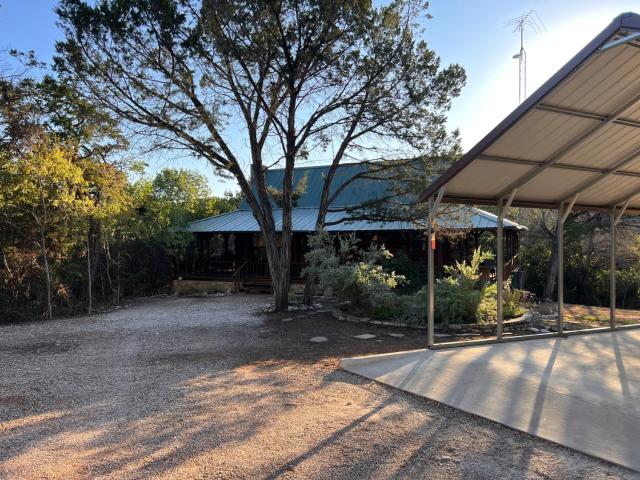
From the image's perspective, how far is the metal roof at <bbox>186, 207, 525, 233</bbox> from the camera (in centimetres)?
1606

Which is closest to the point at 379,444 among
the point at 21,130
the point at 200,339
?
the point at 200,339

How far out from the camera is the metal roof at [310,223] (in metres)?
16.1

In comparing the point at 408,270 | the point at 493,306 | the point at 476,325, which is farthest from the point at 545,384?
the point at 408,270

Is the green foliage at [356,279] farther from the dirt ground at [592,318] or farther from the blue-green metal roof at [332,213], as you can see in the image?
the dirt ground at [592,318]

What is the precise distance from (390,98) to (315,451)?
9.93 metres

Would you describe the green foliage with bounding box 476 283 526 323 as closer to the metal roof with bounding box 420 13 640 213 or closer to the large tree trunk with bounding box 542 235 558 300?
the metal roof with bounding box 420 13 640 213

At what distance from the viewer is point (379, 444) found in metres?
3.86

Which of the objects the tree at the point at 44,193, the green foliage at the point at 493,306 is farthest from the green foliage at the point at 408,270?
the tree at the point at 44,193

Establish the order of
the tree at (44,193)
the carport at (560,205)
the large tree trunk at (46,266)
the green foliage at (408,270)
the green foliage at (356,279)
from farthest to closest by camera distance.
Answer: the green foliage at (408,270)
the large tree trunk at (46,266)
the tree at (44,193)
the green foliage at (356,279)
the carport at (560,205)

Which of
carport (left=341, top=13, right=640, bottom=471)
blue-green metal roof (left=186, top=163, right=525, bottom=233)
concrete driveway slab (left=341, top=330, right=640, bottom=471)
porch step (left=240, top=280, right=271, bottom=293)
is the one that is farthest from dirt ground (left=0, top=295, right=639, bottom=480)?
porch step (left=240, top=280, right=271, bottom=293)

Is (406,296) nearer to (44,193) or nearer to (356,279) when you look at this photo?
(356,279)

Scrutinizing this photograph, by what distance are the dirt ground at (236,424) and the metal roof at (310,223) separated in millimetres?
8026

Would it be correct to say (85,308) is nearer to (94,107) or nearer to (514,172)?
(94,107)

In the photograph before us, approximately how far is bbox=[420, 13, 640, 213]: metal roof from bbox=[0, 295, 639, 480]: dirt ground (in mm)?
3130
